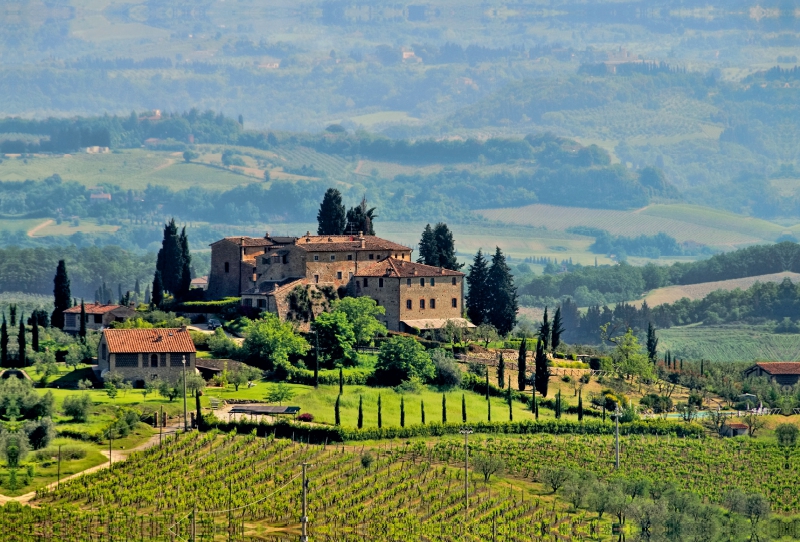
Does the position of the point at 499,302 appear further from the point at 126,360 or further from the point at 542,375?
the point at 126,360

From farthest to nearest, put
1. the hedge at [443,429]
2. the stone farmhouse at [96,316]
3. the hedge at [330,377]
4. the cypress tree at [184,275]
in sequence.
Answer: the cypress tree at [184,275] < the stone farmhouse at [96,316] < the hedge at [330,377] < the hedge at [443,429]

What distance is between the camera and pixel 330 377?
101250 millimetres

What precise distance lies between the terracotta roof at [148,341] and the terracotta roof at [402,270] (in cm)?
1893

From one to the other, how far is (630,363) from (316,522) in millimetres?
49725

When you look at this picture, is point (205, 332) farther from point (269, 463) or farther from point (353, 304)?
point (269, 463)

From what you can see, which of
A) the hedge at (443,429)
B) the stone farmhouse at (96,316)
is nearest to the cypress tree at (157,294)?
the stone farmhouse at (96,316)

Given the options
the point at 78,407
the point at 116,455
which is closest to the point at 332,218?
the point at 78,407

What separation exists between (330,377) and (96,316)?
23463 millimetres

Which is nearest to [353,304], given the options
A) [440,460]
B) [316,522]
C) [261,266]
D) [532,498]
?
[261,266]

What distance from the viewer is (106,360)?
9831cm

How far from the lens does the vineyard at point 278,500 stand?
6825 cm

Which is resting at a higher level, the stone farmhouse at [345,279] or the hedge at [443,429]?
the stone farmhouse at [345,279]

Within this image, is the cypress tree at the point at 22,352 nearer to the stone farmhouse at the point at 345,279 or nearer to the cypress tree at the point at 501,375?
the stone farmhouse at the point at 345,279

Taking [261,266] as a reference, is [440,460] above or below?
below
